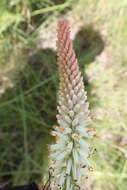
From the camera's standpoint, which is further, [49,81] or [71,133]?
[49,81]

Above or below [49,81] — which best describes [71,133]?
below

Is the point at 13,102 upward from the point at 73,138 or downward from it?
upward

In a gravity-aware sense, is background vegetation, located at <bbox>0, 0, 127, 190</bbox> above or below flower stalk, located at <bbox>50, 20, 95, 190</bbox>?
above

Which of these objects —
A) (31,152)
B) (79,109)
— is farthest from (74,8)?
(79,109)

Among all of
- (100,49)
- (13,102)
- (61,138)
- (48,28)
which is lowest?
(61,138)

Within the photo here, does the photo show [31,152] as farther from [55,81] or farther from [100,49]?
[100,49]
